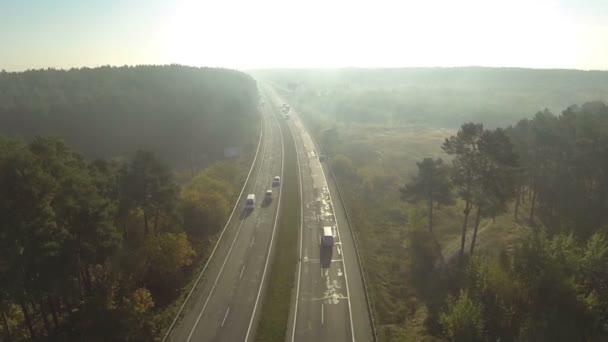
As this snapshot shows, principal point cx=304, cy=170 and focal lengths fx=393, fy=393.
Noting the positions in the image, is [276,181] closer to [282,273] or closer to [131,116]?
[282,273]

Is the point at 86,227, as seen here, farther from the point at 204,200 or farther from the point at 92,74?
the point at 92,74

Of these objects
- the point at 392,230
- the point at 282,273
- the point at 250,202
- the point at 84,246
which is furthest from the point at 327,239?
the point at 84,246

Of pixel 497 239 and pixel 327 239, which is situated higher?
pixel 497 239

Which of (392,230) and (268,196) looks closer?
(392,230)

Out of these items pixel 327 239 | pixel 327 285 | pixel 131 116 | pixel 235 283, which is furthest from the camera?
pixel 131 116

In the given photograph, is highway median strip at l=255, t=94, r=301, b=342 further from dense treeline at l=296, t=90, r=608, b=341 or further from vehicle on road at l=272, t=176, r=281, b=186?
dense treeline at l=296, t=90, r=608, b=341

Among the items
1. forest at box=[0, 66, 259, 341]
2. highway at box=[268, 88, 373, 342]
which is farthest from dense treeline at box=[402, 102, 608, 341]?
forest at box=[0, 66, 259, 341]

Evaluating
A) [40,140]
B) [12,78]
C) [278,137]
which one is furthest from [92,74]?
[40,140]
